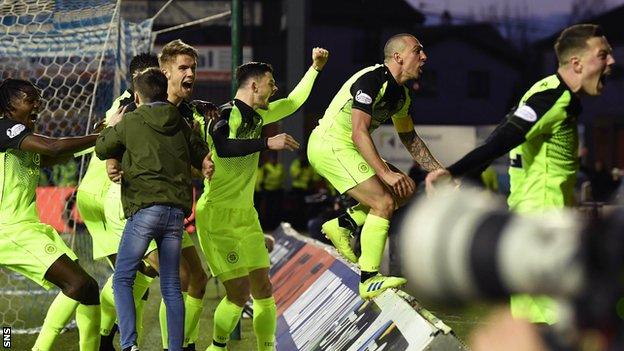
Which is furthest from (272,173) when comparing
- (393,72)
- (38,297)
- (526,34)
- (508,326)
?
(508,326)

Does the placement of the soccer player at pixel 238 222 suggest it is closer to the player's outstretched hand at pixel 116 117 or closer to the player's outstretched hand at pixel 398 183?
the player's outstretched hand at pixel 116 117

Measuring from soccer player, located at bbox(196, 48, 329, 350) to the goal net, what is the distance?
3243 millimetres

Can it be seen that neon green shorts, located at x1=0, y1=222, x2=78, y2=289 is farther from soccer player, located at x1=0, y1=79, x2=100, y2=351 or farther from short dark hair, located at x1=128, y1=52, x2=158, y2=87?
short dark hair, located at x1=128, y1=52, x2=158, y2=87

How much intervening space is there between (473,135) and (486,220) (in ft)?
83.9

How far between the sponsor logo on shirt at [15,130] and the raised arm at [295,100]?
1534mm

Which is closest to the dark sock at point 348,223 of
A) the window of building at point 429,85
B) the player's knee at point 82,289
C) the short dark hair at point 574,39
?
the player's knee at point 82,289

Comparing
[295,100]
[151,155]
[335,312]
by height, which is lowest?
[335,312]

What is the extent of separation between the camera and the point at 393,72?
7.62 metres

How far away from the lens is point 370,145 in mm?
7305

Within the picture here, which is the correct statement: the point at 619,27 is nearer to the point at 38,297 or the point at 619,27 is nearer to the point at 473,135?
the point at 473,135

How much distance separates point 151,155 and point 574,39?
2.48 m

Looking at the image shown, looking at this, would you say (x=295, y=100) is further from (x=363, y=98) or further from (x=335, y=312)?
(x=335, y=312)

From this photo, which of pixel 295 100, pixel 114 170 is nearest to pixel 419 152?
pixel 295 100

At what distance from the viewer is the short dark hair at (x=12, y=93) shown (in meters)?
7.28
